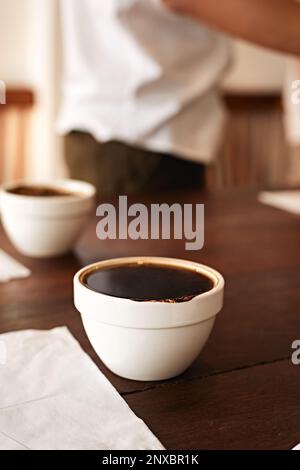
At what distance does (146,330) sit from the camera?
52 cm

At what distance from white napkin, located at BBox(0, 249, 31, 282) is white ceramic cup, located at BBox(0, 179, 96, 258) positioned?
1.4 inches

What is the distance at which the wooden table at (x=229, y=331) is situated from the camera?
0.49 m

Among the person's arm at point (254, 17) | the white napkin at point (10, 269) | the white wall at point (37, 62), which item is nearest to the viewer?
the white napkin at point (10, 269)

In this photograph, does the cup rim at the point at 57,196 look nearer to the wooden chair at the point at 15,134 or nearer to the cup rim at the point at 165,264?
the cup rim at the point at 165,264

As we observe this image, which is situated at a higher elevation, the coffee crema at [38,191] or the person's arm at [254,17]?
the person's arm at [254,17]

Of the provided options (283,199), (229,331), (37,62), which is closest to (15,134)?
(37,62)

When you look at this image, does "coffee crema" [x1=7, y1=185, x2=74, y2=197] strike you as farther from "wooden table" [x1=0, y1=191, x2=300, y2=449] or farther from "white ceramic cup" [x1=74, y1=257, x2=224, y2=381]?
A: "white ceramic cup" [x1=74, y1=257, x2=224, y2=381]

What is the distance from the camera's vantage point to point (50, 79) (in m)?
2.76

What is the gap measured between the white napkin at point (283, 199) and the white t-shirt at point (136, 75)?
0.93 ft

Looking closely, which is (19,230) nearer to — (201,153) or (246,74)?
(201,153)

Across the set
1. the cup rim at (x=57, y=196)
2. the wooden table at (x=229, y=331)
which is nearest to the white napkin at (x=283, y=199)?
the wooden table at (x=229, y=331)

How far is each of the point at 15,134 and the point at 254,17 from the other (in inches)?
73.7

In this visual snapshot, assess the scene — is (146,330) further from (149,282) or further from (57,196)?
(57,196)

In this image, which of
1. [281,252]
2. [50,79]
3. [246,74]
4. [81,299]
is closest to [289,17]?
[281,252]
